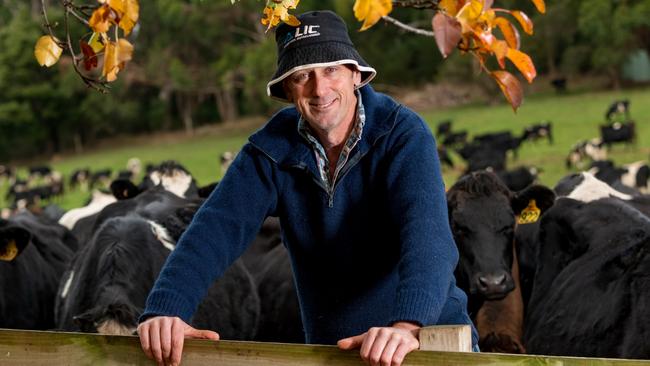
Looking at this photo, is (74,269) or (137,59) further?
(137,59)

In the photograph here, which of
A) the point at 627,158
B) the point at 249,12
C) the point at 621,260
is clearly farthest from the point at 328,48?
the point at 249,12

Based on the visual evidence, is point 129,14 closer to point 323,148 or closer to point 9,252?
point 323,148

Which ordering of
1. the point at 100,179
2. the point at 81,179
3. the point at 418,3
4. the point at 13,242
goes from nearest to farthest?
1. the point at 418,3
2. the point at 13,242
3. the point at 100,179
4. the point at 81,179

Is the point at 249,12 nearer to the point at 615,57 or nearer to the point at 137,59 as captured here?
the point at 137,59

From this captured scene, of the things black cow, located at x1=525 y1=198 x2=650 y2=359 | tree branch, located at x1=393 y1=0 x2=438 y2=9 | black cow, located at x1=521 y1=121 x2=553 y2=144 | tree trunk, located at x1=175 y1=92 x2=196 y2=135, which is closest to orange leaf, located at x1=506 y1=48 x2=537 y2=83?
tree branch, located at x1=393 y1=0 x2=438 y2=9

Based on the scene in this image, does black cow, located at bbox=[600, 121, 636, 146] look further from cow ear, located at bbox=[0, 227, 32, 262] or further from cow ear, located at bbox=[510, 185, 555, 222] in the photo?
cow ear, located at bbox=[0, 227, 32, 262]

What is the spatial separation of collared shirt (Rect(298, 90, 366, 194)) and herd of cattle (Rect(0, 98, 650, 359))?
176 cm

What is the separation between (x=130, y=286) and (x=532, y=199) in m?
2.52

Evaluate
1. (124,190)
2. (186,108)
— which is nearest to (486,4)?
(124,190)

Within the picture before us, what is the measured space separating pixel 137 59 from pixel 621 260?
6876cm

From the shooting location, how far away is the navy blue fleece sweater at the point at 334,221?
305cm

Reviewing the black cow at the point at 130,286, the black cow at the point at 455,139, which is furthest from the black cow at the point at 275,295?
the black cow at the point at 455,139

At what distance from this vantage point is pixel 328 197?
3291mm

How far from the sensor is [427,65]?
6406cm
